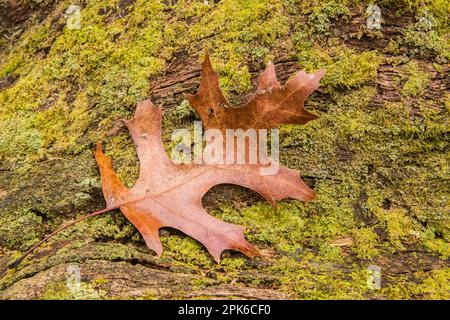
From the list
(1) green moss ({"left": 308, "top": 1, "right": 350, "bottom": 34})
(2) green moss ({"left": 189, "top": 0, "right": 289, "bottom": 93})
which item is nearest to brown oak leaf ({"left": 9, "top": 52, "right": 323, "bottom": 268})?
(2) green moss ({"left": 189, "top": 0, "right": 289, "bottom": 93})

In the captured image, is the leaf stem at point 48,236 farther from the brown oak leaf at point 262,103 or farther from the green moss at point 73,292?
the brown oak leaf at point 262,103

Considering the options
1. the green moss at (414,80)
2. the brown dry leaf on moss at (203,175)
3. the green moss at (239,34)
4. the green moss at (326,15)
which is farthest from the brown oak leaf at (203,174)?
the green moss at (414,80)

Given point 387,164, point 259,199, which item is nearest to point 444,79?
point 387,164

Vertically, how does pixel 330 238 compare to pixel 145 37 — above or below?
below

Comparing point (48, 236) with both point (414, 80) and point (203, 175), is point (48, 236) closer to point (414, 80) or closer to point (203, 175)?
point (203, 175)

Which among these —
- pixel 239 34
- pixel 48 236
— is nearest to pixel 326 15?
pixel 239 34

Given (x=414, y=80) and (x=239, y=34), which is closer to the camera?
(x=414, y=80)

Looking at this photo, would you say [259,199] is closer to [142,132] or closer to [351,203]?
[351,203]

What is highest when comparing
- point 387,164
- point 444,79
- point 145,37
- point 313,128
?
point 145,37
